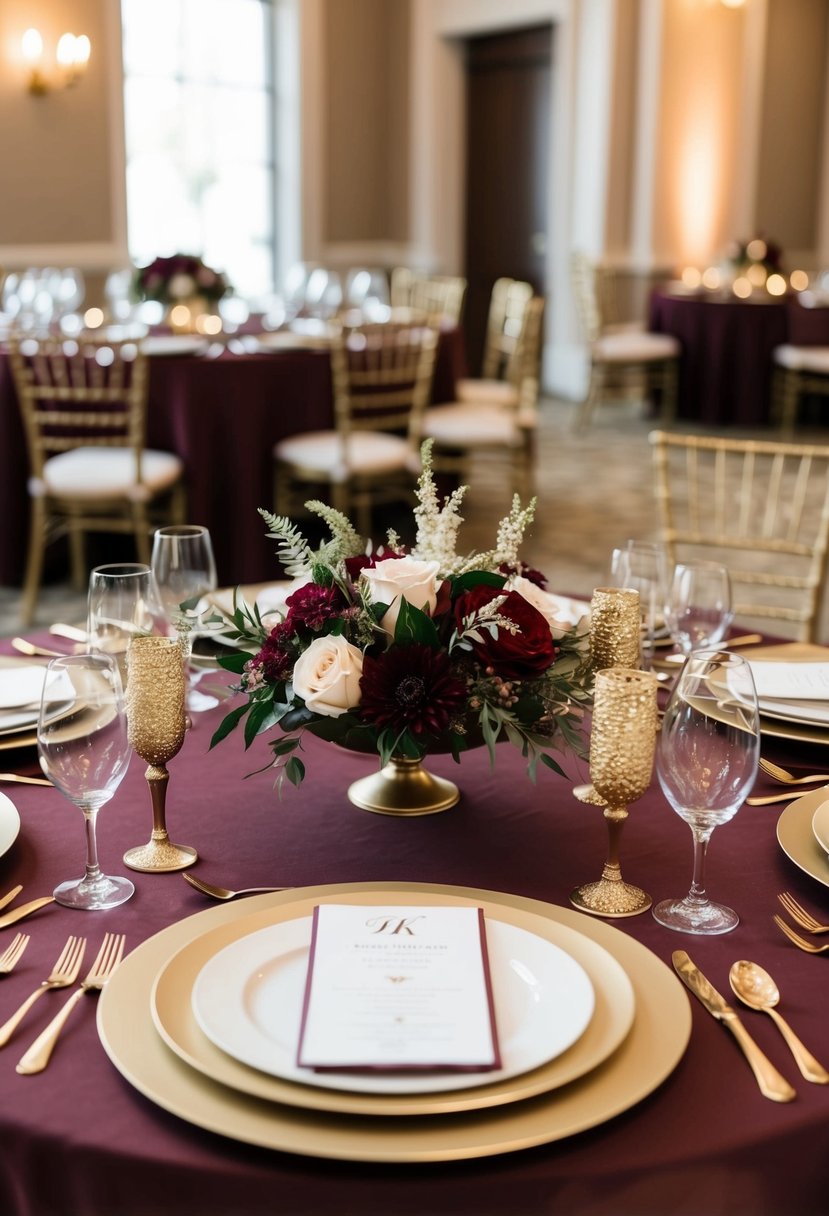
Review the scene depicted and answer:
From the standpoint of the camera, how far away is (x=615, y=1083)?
2.63ft

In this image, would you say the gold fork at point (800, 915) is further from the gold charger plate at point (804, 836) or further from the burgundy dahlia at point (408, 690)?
the burgundy dahlia at point (408, 690)

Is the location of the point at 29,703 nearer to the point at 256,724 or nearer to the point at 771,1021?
the point at 256,724

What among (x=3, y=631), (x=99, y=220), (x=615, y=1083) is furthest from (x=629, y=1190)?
(x=99, y=220)

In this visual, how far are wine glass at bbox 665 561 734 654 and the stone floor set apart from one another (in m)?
2.37

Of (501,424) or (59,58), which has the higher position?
(59,58)

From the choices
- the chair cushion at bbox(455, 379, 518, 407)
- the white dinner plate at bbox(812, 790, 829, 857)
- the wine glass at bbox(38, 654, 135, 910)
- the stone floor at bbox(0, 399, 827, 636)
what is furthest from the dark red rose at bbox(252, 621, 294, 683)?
the chair cushion at bbox(455, 379, 518, 407)

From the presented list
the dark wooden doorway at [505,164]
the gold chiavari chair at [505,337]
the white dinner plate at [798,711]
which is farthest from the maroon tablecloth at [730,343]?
the white dinner plate at [798,711]

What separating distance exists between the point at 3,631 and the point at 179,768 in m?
2.99

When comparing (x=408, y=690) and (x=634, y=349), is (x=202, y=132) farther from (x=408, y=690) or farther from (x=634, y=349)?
(x=408, y=690)

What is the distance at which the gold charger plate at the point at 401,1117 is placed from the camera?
0.74 metres

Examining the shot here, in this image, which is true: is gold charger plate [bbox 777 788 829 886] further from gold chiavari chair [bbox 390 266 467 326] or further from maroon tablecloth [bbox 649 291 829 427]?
maroon tablecloth [bbox 649 291 829 427]

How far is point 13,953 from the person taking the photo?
0.97 m

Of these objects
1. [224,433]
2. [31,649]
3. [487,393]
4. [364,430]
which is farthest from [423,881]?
[487,393]

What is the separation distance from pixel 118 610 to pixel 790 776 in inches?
29.3
